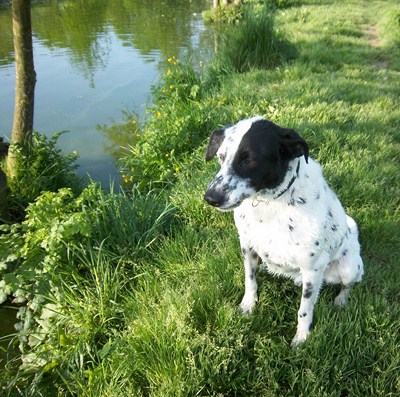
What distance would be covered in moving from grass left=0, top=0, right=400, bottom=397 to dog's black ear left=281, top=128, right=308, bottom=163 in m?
1.09

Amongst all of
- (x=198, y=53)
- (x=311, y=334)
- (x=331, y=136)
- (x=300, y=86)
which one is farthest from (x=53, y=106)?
(x=311, y=334)

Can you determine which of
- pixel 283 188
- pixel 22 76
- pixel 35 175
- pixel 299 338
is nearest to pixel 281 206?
pixel 283 188

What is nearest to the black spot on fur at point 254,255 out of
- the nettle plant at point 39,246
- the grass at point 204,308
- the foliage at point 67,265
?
the grass at point 204,308

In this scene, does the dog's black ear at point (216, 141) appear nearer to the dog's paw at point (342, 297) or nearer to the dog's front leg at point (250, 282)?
the dog's front leg at point (250, 282)

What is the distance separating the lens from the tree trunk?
12.9 feet

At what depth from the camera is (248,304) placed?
2.60 metres

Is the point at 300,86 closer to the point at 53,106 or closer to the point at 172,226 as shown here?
Result: the point at 172,226

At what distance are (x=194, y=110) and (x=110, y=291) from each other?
3253 millimetres

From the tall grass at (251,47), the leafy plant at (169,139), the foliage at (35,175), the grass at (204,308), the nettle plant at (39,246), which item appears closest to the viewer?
the grass at (204,308)

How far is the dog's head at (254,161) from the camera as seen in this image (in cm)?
203

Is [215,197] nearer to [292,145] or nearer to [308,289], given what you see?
[292,145]

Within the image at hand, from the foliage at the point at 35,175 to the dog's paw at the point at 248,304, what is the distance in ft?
9.11

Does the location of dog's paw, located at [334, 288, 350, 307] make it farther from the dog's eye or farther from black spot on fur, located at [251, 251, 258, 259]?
the dog's eye

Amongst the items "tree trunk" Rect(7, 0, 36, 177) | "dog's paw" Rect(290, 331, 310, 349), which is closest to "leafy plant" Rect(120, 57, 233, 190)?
"tree trunk" Rect(7, 0, 36, 177)
